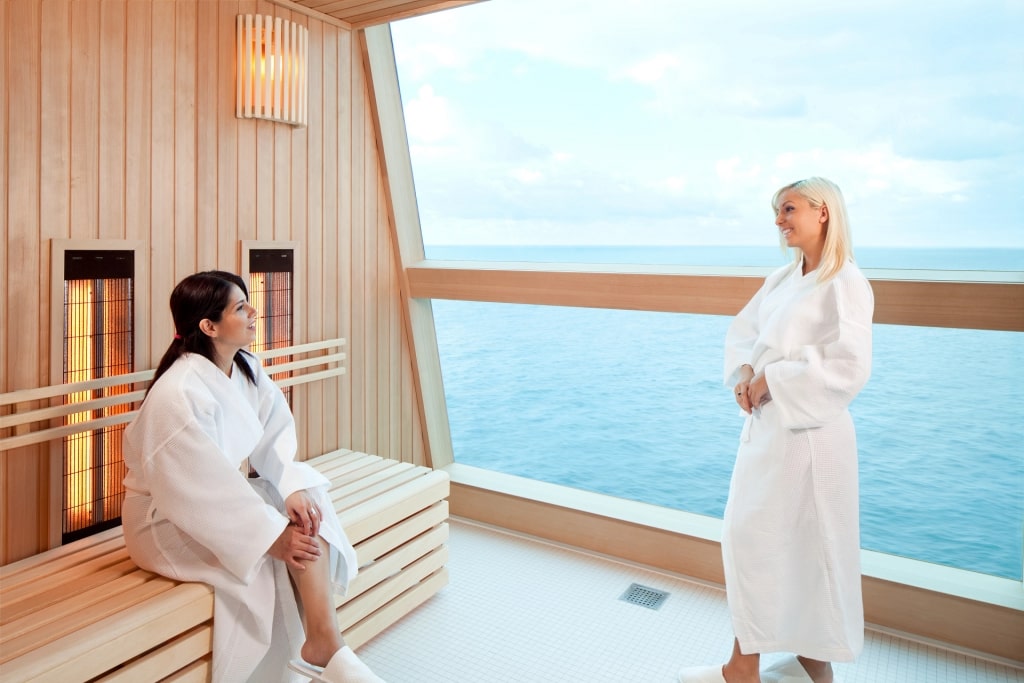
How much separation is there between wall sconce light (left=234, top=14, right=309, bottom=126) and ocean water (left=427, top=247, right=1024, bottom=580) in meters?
1.13

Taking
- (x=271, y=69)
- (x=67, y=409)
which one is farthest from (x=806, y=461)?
(x=271, y=69)

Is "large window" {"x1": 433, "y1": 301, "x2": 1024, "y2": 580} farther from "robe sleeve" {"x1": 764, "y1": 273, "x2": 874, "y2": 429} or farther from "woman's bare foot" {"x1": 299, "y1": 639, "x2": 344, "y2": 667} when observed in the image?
"woman's bare foot" {"x1": 299, "y1": 639, "x2": 344, "y2": 667}

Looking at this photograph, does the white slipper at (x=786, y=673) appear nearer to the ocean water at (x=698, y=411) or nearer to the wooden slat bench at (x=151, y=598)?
the ocean water at (x=698, y=411)

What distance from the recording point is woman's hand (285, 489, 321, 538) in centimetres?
202

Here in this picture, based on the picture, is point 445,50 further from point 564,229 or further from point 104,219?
point 104,219

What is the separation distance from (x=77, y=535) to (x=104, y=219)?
98 centimetres

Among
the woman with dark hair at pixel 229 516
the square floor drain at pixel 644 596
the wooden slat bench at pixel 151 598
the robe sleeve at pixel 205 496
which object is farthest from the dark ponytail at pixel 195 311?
the square floor drain at pixel 644 596

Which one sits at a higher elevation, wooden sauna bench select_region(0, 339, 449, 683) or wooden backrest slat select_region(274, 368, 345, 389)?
wooden backrest slat select_region(274, 368, 345, 389)

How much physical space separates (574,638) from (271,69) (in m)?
2.31

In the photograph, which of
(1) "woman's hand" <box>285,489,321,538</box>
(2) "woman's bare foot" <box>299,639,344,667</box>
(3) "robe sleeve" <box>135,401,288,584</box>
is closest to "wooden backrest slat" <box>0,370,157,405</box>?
(3) "robe sleeve" <box>135,401,288,584</box>

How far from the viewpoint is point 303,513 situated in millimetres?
2033

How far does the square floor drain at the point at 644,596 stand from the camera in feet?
8.95

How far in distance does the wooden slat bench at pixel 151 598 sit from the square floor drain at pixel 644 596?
2.40 ft

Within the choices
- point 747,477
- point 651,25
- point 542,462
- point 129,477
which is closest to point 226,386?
point 129,477
